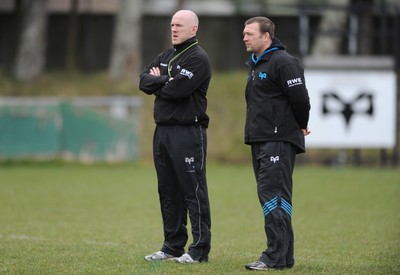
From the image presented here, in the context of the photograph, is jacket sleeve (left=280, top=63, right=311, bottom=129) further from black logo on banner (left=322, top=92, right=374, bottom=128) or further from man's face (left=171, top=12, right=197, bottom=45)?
black logo on banner (left=322, top=92, right=374, bottom=128)

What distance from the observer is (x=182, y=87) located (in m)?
8.30

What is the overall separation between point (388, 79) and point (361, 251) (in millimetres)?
13282

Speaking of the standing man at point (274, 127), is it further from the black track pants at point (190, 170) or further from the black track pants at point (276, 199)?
the black track pants at point (190, 170)

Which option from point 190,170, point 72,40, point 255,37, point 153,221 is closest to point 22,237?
point 153,221

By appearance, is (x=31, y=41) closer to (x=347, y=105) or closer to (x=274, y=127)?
(x=347, y=105)

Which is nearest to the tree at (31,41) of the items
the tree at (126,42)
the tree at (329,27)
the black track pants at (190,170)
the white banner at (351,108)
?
the tree at (126,42)

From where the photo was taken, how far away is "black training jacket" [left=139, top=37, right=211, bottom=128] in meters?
8.32

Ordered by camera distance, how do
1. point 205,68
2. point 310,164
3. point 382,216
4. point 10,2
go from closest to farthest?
point 205,68, point 382,216, point 310,164, point 10,2

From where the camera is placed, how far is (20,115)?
22.3 m

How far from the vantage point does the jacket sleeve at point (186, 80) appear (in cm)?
830

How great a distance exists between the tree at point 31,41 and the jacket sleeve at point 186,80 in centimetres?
2097

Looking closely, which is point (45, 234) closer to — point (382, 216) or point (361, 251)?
point (361, 251)

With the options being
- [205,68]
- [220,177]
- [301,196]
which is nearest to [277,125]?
[205,68]

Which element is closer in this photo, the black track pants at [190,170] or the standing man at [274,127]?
the standing man at [274,127]
